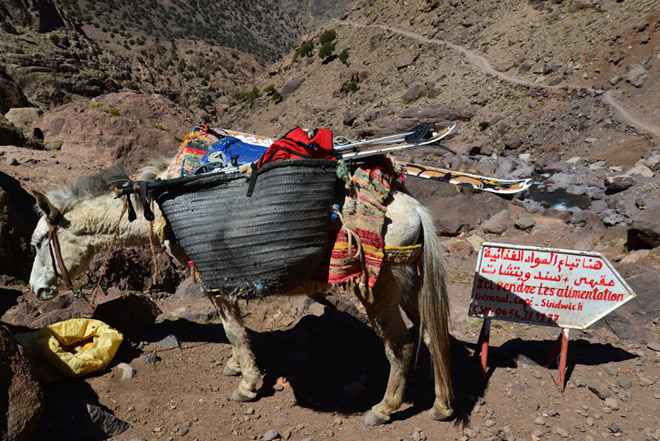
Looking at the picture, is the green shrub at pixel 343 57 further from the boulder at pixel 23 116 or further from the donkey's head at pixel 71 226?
the donkey's head at pixel 71 226

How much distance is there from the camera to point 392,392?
341 centimetres

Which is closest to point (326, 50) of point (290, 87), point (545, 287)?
point (290, 87)

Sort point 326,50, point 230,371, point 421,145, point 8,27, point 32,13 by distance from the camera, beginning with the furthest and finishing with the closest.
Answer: point 326,50 < point 32,13 < point 8,27 < point 230,371 < point 421,145

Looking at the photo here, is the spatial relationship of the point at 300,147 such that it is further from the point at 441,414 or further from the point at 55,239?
the point at 441,414

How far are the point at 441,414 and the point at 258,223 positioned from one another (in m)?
2.20

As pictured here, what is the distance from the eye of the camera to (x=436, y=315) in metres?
3.30

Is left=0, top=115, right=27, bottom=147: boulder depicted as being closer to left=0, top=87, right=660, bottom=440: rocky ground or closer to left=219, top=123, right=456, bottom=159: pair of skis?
left=0, top=87, right=660, bottom=440: rocky ground

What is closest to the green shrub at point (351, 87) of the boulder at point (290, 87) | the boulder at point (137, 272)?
the boulder at point (290, 87)

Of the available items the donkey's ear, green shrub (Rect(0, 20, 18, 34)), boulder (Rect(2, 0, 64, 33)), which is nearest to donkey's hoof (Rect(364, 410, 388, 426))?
the donkey's ear

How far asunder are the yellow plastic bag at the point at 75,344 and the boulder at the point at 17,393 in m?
0.78

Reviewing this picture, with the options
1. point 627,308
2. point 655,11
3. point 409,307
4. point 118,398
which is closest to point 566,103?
point 655,11

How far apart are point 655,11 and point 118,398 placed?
26.3 m

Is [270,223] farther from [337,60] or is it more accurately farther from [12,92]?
[337,60]

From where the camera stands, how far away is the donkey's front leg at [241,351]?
359 centimetres
